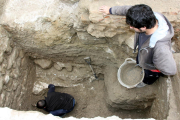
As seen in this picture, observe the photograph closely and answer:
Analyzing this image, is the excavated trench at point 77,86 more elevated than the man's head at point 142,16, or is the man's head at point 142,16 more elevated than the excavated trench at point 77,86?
the man's head at point 142,16

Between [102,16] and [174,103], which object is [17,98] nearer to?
[102,16]

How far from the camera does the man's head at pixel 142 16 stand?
4.42 ft

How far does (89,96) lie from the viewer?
326 centimetres

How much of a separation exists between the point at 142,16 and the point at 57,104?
2215 millimetres

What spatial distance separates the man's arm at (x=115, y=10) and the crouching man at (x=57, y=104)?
180 cm

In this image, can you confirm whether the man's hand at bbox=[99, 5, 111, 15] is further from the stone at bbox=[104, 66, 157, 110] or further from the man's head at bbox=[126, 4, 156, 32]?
the stone at bbox=[104, 66, 157, 110]

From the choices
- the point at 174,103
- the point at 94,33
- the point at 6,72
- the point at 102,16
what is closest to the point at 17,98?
the point at 6,72

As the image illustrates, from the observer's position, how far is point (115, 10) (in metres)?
1.85

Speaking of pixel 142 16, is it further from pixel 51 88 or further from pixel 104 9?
pixel 51 88

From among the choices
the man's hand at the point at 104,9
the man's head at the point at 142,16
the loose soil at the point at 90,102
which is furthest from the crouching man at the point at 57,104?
the man's head at the point at 142,16

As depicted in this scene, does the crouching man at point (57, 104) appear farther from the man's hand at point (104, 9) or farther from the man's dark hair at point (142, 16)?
the man's dark hair at point (142, 16)

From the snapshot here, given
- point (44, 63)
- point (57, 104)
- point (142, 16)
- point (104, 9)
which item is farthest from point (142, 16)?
point (44, 63)

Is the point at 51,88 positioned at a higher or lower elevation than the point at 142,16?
lower

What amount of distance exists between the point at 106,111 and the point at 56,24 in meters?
1.95
